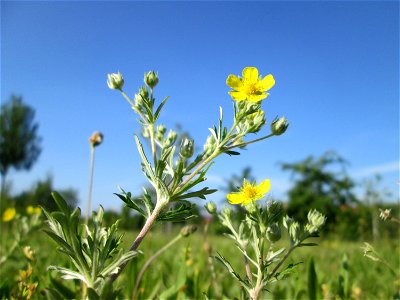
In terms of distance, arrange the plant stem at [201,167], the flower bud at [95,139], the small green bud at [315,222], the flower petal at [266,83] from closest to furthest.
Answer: the plant stem at [201,167], the small green bud at [315,222], the flower petal at [266,83], the flower bud at [95,139]

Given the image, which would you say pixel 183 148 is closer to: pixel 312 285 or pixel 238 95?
pixel 238 95

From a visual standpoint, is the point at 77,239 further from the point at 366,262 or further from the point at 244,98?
the point at 366,262

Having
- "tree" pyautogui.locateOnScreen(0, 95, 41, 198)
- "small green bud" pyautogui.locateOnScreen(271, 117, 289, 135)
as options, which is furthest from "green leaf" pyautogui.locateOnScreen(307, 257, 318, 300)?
"tree" pyautogui.locateOnScreen(0, 95, 41, 198)

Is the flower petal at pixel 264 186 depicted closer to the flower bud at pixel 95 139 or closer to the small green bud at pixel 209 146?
the small green bud at pixel 209 146

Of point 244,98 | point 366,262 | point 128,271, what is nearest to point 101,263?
point 244,98

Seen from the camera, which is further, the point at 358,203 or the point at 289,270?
the point at 358,203

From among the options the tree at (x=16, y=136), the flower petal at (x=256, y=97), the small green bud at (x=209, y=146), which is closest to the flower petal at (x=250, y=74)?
the flower petal at (x=256, y=97)

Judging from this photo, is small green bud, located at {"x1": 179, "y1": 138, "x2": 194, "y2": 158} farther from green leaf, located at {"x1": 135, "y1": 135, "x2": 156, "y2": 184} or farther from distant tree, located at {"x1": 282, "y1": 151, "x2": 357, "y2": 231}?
distant tree, located at {"x1": 282, "y1": 151, "x2": 357, "y2": 231}
